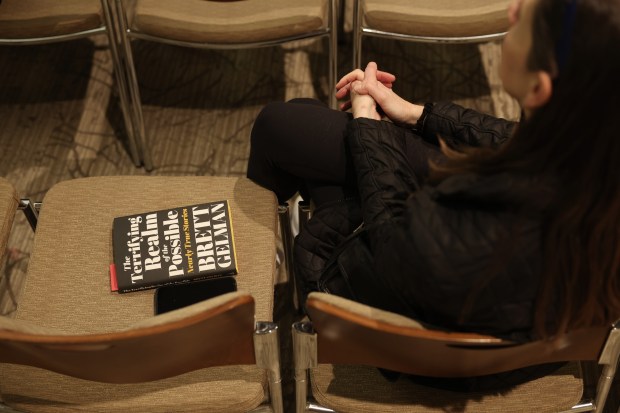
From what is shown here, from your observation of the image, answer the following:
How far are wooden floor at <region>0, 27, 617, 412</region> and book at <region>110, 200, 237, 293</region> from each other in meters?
0.74

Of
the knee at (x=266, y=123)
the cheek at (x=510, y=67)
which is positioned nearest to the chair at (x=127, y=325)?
the knee at (x=266, y=123)

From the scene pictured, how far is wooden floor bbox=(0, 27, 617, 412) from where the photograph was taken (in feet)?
6.88

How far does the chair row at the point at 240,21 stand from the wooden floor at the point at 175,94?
0.40 meters

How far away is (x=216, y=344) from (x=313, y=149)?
1.57 feet

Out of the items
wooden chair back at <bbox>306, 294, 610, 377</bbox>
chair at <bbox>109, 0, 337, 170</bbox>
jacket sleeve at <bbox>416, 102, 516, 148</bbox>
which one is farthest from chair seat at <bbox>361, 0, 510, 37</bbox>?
wooden chair back at <bbox>306, 294, 610, 377</bbox>

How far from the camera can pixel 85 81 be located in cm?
233

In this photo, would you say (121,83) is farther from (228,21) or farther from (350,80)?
(350,80)

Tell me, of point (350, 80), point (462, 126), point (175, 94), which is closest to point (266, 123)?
point (350, 80)

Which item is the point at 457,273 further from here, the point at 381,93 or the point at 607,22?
the point at 381,93

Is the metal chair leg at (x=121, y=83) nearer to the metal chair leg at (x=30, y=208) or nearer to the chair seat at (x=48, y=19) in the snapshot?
the chair seat at (x=48, y=19)

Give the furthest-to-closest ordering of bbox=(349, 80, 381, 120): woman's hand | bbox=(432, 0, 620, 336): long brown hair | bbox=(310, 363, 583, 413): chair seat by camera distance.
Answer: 1. bbox=(349, 80, 381, 120): woman's hand
2. bbox=(310, 363, 583, 413): chair seat
3. bbox=(432, 0, 620, 336): long brown hair

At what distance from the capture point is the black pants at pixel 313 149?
1.31 m

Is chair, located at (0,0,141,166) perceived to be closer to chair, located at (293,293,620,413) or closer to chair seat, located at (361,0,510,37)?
chair seat, located at (361,0,510,37)

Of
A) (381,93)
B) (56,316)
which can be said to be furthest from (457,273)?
(56,316)
